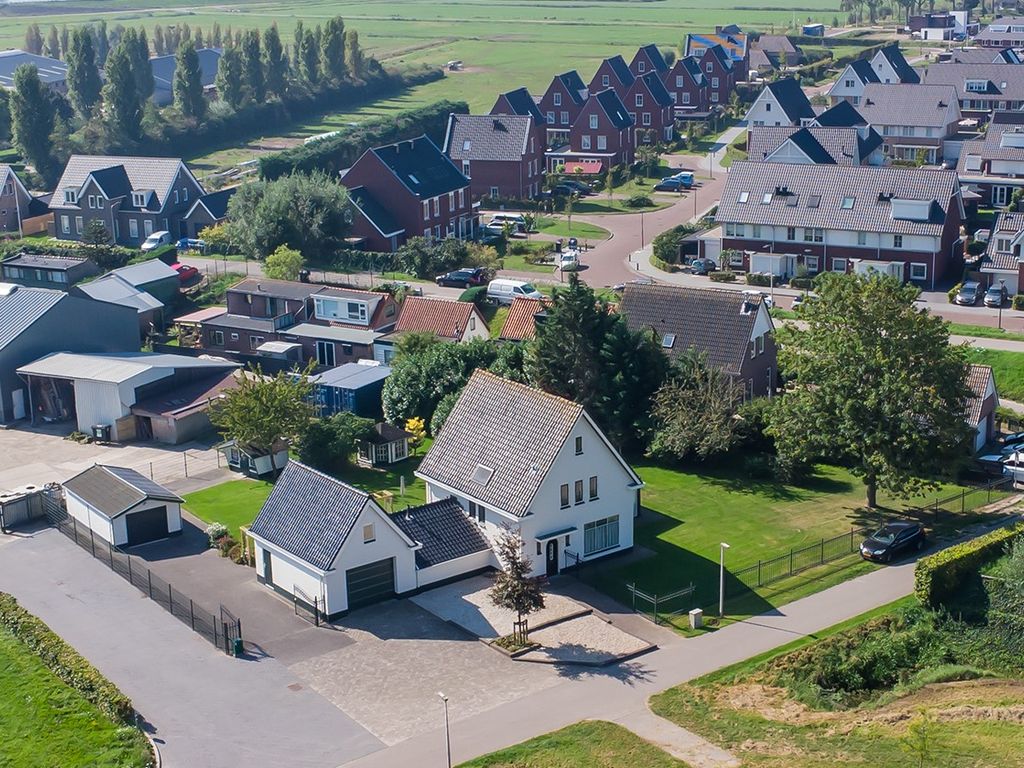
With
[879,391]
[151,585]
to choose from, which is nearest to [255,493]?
[151,585]

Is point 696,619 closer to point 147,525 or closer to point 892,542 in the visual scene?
point 892,542

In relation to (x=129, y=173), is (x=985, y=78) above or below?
above

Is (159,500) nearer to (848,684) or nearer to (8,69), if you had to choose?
(848,684)

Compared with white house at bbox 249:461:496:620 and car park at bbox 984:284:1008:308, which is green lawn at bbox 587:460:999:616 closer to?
white house at bbox 249:461:496:620

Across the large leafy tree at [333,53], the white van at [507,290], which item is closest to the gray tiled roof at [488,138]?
the white van at [507,290]

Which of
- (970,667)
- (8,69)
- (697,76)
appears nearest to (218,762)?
(970,667)

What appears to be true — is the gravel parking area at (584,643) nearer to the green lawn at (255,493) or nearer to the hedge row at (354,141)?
the green lawn at (255,493)

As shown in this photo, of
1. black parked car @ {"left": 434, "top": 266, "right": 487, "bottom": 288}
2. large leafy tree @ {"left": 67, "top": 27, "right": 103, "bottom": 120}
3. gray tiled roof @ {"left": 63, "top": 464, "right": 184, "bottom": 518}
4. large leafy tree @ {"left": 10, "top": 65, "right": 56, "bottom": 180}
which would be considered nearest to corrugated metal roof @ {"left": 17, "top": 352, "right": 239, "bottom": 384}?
gray tiled roof @ {"left": 63, "top": 464, "right": 184, "bottom": 518}
